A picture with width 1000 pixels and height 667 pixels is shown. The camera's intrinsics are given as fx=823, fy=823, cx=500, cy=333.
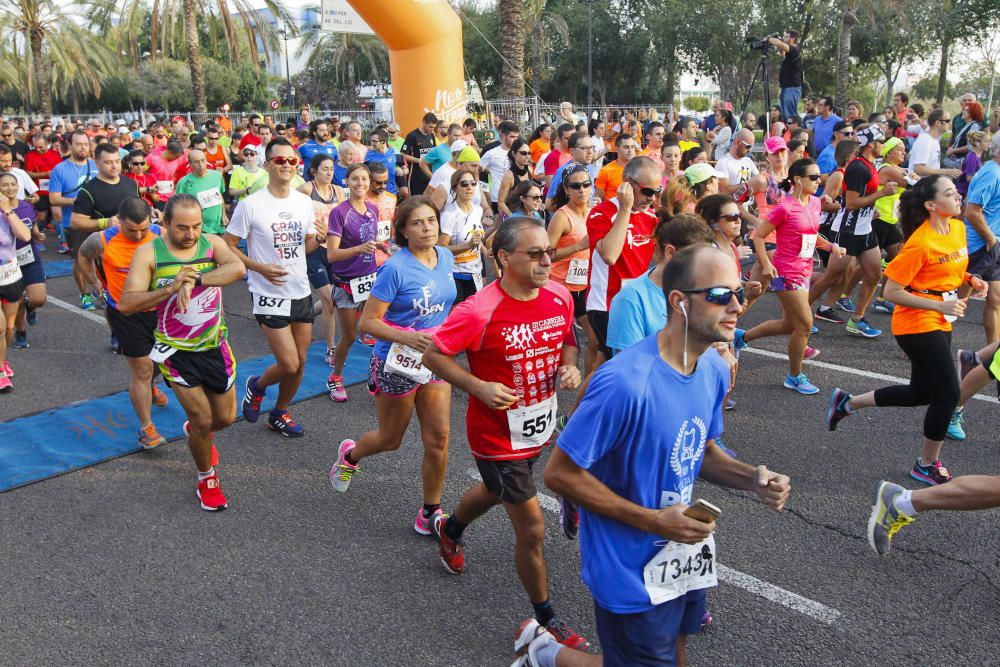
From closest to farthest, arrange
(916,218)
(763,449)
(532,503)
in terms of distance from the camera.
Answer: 1. (532,503)
2. (916,218)
3. (763,449)

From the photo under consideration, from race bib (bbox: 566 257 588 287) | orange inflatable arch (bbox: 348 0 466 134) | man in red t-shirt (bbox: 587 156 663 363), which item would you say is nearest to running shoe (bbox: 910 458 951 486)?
man in red t-shirt (bbox: 587 156 663 363)

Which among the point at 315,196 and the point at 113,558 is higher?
the point at 315,196

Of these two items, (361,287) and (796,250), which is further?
(361,287)

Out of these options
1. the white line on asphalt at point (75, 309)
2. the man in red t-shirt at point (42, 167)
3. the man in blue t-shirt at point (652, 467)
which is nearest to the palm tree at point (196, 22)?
the man in red t-shirt at point (42, 167)

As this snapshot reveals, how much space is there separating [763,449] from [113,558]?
406cm

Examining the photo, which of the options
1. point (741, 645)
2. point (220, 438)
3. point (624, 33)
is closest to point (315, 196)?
point (220, 438)

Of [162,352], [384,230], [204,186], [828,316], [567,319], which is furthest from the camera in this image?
[828,316]

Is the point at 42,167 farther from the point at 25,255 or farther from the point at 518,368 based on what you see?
the point at 518,368

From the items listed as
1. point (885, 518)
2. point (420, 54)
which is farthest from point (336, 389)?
point (420, 54)

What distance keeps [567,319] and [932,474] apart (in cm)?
288

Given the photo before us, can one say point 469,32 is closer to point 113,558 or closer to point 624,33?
point 624,33

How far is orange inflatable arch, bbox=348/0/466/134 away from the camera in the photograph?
535 inches

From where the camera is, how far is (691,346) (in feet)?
7.87

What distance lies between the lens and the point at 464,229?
700 cm
